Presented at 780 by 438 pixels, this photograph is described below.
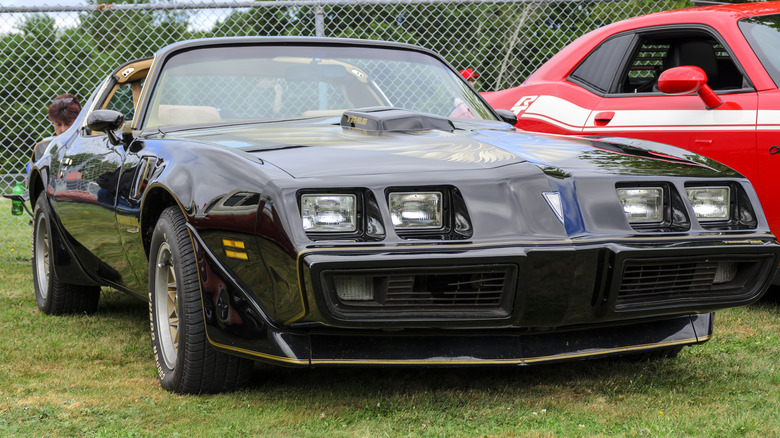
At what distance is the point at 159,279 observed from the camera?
11.3ft

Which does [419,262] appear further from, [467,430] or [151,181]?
[151,181]

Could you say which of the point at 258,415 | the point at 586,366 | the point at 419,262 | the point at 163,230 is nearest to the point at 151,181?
the point at 163,230

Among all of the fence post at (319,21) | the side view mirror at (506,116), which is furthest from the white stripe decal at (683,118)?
the fence post at (319,21)

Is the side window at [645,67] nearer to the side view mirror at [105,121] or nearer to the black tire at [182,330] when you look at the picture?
the side view mirror at [105,121]

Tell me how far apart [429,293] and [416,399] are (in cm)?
54

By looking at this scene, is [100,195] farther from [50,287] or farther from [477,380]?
[477,380]

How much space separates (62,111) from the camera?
24.3 feet

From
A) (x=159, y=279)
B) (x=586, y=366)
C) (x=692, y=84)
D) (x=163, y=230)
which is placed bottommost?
(x=586, y=366)

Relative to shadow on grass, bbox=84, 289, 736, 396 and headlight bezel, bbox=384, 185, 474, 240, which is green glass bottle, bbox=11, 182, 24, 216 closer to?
shadow on grass, bbox=84, 289, 736, 396

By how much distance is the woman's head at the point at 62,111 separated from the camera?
738 cm

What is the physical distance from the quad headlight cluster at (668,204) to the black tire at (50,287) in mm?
3346

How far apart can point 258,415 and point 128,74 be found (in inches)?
103

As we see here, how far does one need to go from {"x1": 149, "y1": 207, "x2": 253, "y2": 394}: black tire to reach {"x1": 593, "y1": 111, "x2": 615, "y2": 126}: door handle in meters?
2.84

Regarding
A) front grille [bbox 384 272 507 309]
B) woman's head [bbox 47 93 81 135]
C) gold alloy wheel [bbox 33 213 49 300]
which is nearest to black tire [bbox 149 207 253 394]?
front grille [bbox 384 272 507 309]
